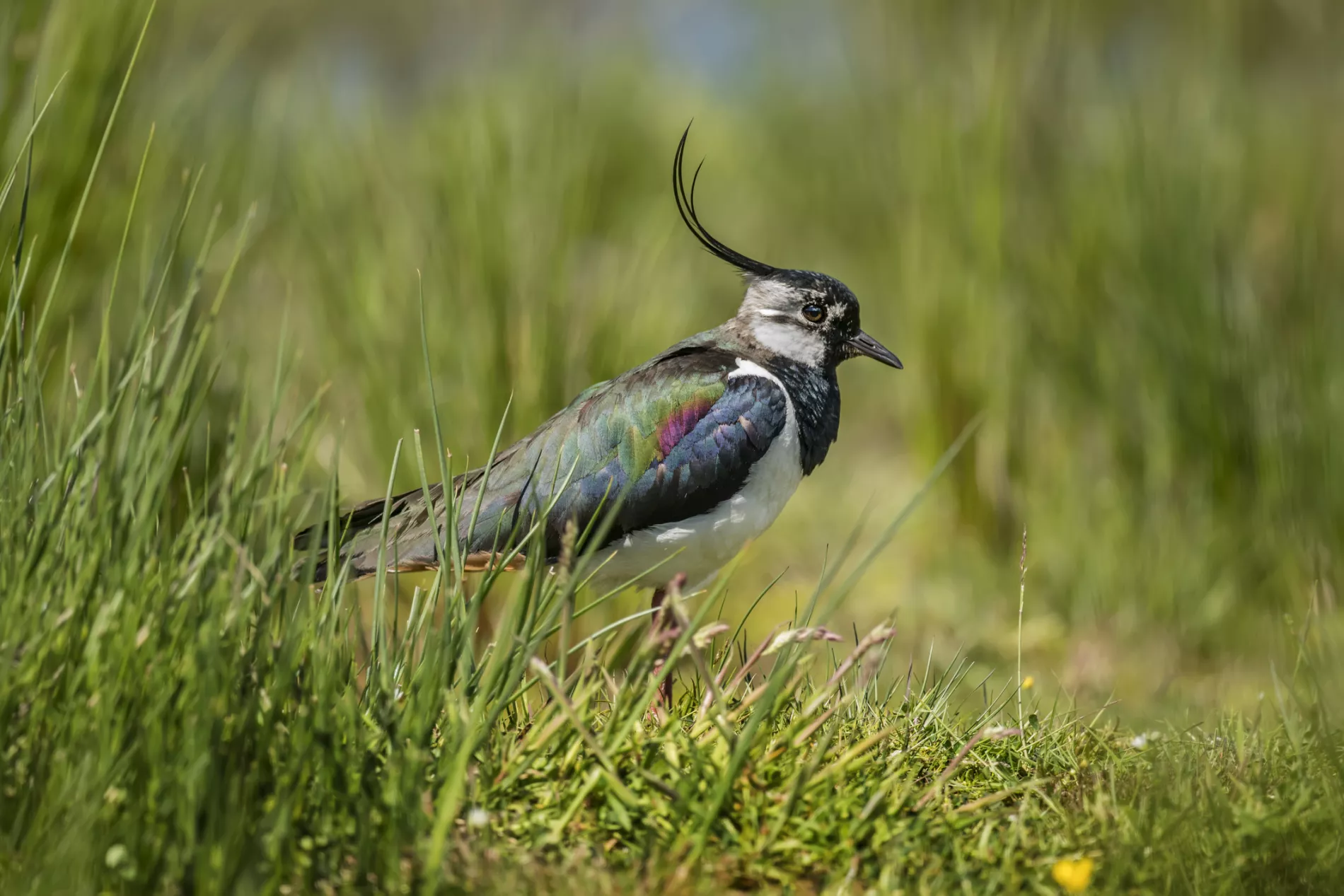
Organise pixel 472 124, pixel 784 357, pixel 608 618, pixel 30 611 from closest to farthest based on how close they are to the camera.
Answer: pixel 30 611 < pixel 784 357 < pixel 608 618 < pixel 472 124

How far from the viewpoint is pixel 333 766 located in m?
1.89

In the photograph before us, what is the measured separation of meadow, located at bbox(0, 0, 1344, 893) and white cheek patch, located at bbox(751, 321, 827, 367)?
0.57 meters

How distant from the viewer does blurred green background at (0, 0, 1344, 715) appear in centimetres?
434

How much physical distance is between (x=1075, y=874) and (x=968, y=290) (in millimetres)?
3437

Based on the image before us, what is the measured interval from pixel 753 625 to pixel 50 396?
107 inches

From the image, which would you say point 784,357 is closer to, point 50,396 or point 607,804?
point 607,804

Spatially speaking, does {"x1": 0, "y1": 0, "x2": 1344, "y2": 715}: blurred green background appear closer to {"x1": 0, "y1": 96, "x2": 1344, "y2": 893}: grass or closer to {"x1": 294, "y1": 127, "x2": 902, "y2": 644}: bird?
→ {"x1": 294, "y1": 127, "x2": 902, "y2": 644}: bird

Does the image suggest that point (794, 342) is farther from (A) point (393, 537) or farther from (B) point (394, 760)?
(B) point (394, 760)

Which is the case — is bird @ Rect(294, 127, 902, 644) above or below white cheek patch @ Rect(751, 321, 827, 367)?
below

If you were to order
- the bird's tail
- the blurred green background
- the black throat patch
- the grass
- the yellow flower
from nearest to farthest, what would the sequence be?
1. the grass
2. the yellow flower
3. the bird's tail
4. the black throat patch
5. the blurred green background

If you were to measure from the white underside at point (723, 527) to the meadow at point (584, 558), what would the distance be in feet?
0.74

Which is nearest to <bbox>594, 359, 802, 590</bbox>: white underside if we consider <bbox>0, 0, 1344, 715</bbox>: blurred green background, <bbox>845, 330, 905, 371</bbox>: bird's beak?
<bbox>845, 330, 905, 371</bbox>: bird's beak

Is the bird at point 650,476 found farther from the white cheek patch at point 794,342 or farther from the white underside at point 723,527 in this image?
the white cheek patch at point 794,342

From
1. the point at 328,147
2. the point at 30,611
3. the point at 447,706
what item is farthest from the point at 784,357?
the point at 328,147
